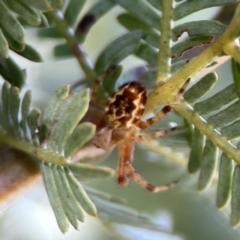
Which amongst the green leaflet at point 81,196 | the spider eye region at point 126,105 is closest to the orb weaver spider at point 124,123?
the spider eye region at point 126,105

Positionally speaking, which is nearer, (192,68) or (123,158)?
(192,68)

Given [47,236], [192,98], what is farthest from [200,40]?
[47,236]

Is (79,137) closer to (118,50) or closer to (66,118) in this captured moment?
(66,118)

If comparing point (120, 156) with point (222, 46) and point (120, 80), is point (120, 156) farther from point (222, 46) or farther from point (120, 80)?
point (222, 46)

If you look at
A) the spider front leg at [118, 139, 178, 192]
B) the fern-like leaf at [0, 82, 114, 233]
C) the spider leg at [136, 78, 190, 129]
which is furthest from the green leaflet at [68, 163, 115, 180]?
the spider front leg at [118, 139, 178, 192]

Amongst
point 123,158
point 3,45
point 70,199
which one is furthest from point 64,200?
point 123,158

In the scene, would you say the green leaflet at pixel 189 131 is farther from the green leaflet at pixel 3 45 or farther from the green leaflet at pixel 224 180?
the green leaflet at pixel 3 45

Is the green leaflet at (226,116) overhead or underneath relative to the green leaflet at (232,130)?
overhead
